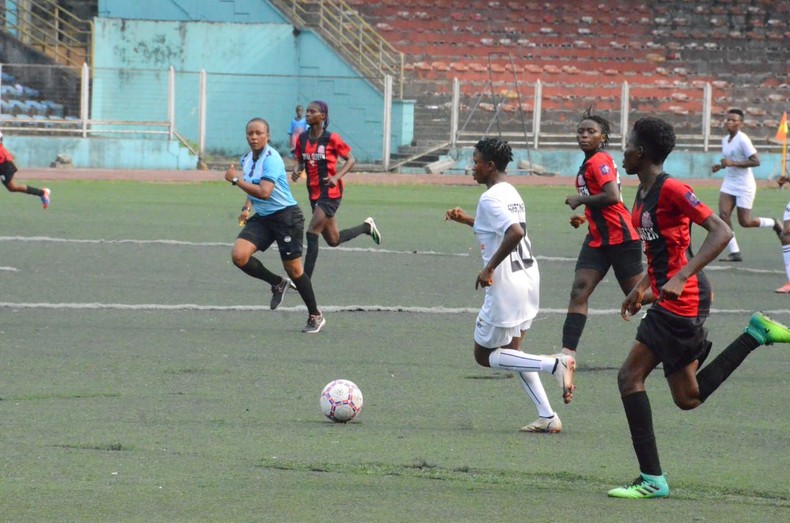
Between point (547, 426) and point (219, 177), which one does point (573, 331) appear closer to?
point (547, 426)

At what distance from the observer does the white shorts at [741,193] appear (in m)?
16.6

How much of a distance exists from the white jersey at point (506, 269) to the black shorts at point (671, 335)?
1448mm

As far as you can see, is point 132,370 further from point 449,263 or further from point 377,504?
point 449,263

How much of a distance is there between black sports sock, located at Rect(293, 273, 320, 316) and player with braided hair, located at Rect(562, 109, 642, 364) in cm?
238

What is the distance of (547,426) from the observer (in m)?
7.19

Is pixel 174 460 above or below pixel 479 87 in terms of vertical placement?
below

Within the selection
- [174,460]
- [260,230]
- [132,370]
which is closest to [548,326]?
[260,230]

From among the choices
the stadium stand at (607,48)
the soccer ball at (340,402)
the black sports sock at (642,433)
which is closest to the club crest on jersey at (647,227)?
the black sports sock at (642,433)

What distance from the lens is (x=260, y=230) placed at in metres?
11.3

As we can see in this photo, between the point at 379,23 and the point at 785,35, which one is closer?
the point at 379,23

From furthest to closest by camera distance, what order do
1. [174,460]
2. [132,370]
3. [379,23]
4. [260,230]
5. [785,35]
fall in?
[785,35] → [379,23] → [260,230] → [132,370] → [174,460]

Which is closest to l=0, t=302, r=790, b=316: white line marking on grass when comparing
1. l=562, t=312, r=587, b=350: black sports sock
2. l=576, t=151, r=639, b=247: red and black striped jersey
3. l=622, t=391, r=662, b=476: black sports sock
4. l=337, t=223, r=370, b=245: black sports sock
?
l=337, t=223, r=370, b=245: black sports sock

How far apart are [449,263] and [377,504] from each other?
400 inches

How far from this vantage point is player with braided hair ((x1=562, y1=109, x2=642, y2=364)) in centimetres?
955
